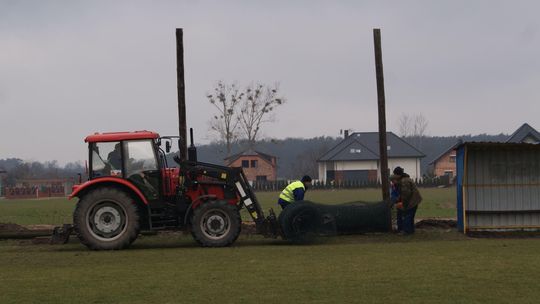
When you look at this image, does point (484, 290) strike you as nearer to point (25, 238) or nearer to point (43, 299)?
point (43, 299)

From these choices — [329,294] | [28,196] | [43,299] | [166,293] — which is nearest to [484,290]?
[329,294]

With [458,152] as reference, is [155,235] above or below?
below

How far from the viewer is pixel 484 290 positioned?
979 centimetres

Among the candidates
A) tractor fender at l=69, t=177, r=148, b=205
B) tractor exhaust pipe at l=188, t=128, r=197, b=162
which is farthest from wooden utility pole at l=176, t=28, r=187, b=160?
tractor fender at l=69, t=177, r=148, b=205

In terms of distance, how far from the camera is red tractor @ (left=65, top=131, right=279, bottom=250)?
15.7 metres

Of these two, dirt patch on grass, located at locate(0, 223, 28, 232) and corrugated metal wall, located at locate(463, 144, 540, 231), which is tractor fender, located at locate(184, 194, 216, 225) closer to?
dirt patch on grass, located at locate(0, 223, 28, 232)

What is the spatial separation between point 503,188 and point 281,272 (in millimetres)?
9279

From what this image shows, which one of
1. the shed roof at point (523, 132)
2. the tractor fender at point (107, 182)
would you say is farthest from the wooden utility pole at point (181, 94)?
the shed roof at point (523, 132)

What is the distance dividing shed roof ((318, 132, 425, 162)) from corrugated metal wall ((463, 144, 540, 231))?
83.1m

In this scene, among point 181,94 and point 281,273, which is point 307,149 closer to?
point 181,94

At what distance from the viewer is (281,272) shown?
11672 mm

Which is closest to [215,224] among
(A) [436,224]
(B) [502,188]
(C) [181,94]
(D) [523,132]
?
(C) [181,94]

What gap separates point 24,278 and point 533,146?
12456 millimetres

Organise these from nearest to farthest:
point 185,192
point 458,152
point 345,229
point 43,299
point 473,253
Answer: point 43,299
point 473,253
point 185,192
point 345,229
point 458,152
